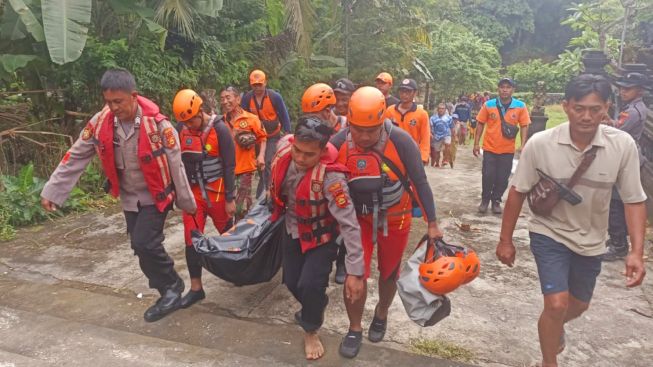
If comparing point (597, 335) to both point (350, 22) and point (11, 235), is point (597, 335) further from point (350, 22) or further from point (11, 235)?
point (350, 22)

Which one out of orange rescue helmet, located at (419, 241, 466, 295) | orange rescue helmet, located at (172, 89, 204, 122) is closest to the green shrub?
orange rescue helmet, located at (172, 89, 204, 122)

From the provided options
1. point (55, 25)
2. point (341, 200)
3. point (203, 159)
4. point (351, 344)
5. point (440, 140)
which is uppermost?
point (55, 25)

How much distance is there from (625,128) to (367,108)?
366 centimetres

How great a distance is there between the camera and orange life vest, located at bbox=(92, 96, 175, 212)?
3.43 m

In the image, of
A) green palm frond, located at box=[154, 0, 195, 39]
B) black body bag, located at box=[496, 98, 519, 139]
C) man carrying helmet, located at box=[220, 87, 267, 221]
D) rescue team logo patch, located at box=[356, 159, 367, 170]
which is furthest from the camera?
green palm frond, located at box=[154, 0, 195, 39]

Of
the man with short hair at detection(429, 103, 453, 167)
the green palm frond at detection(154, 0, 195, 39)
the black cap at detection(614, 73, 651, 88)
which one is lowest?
the man with short hair at detection(429, 103, 453, 167)

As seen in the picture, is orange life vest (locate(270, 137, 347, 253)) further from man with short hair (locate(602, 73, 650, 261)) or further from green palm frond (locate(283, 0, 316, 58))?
green palm frond (locate(283, 0, 316, 58))

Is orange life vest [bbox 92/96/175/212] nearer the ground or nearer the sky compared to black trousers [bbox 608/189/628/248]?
nearer the sky

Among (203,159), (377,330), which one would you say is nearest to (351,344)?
(377,330)

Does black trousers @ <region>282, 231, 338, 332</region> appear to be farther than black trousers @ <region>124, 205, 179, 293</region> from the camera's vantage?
No

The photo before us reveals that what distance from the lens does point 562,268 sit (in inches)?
116

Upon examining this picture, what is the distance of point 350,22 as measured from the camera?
14.7m

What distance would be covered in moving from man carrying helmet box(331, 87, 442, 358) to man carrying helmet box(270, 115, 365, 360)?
15 cm

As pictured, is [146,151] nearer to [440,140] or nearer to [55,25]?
[55,25]
